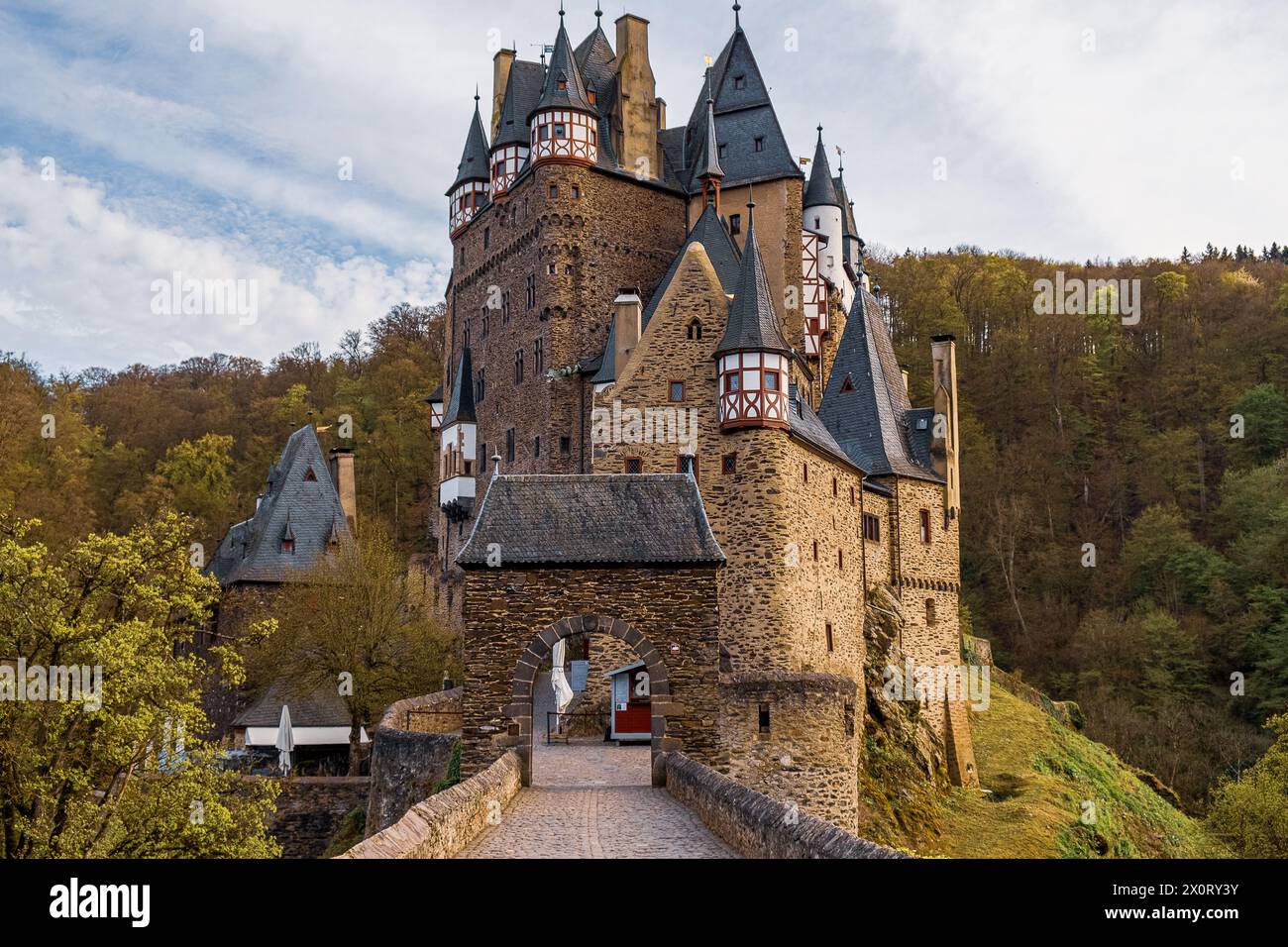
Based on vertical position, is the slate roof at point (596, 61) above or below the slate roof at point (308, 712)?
above

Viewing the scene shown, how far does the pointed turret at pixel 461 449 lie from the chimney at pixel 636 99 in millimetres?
10138

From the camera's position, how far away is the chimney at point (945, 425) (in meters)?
42.3

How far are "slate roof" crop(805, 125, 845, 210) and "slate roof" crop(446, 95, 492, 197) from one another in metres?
12.4

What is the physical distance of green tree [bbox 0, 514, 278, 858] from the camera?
1772 centimetres

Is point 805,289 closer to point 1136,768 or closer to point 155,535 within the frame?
point 1136,768

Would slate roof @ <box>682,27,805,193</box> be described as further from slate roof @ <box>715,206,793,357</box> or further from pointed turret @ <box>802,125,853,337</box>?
slate roof @ <box>715,206,793,357</box>

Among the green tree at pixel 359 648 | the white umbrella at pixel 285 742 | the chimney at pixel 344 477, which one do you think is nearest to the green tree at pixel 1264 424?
the chimney at pixel 344 477

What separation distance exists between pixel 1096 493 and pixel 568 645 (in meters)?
42.4

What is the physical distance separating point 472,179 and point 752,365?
2225cm

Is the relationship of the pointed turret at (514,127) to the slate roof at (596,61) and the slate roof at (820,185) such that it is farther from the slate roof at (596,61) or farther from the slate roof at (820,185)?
the slate roof at (820,185)

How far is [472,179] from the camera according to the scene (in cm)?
5088

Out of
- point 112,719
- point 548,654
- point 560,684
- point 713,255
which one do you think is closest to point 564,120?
point 713,255

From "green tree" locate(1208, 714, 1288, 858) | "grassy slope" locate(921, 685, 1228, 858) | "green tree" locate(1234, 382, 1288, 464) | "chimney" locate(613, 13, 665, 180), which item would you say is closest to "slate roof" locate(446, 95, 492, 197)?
"chimney" locate(613, 13, 665, 180)
